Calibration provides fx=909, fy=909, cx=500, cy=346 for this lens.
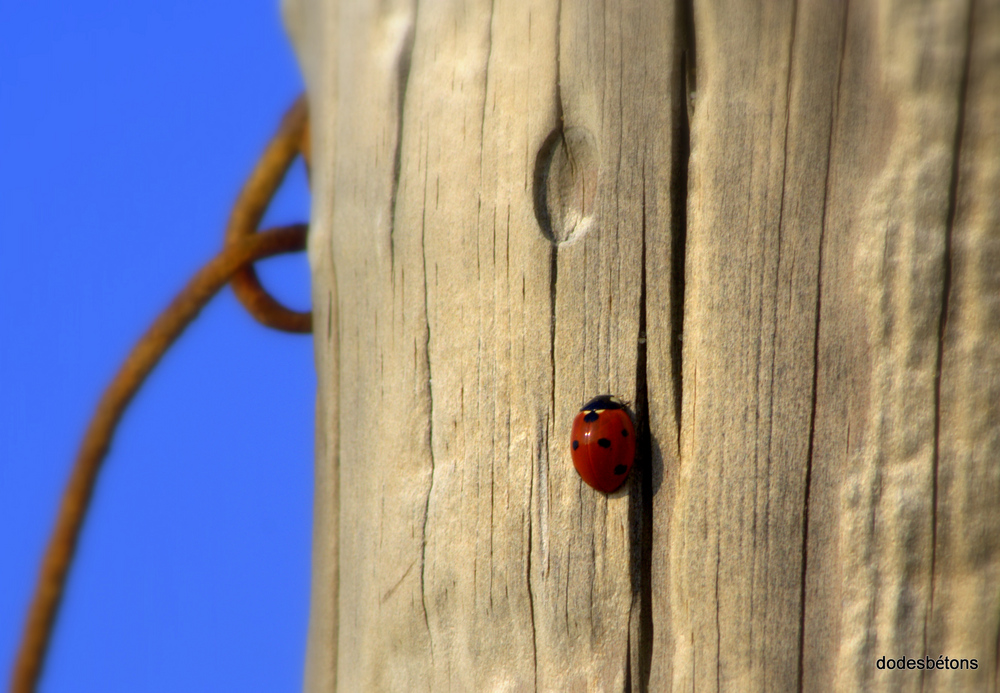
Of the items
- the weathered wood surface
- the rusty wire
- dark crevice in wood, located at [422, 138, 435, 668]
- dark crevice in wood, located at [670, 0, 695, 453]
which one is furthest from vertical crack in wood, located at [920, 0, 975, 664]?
the rusty wire

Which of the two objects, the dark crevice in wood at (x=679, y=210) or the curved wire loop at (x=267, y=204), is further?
the curved wire loop at (x=267, y=204)

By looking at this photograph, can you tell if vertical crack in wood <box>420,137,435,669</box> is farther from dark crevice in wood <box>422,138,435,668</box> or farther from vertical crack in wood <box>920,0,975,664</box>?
vertical crack in wood <box>920,0,975,664</box>

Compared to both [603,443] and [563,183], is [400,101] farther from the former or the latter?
[603,443]

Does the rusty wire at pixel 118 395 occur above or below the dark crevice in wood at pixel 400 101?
below

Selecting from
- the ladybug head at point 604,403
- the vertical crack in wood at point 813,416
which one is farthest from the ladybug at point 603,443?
the vertical crack in wood at point 813,416

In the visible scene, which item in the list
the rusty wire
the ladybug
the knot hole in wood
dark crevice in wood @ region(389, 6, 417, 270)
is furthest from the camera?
the rusty wire

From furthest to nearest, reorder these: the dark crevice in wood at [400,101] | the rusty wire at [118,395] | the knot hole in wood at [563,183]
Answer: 1. the rusty wire at [118,395]
2. the dark crevice in wood at [400,101]
3. the knot hole in wood at [563,183]

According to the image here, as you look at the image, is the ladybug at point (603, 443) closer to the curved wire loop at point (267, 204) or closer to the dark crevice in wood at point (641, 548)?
the dark crevice in wood at point (641, 548)

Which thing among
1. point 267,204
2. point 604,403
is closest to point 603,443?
point 604,403

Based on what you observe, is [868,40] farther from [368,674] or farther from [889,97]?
[368,674]
